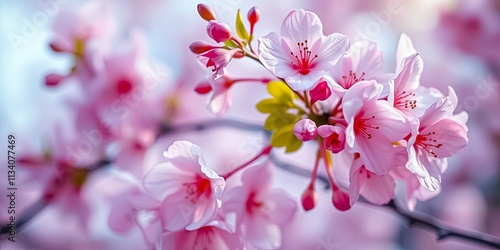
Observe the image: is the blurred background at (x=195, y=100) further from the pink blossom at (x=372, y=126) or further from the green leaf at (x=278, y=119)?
the pink blossom at (x=372, y=126)

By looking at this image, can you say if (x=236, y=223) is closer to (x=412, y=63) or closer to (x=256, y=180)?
(x=256, y=180)

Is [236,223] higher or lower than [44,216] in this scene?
higher

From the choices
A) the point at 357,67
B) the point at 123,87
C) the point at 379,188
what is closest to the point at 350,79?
the point at 357,67

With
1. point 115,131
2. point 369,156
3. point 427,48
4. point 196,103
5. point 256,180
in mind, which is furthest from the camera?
point 427,48

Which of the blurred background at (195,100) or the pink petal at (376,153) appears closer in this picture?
the pink petal at (376,153)

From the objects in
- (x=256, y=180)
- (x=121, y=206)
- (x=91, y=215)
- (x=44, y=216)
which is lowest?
(x=44, y=216)

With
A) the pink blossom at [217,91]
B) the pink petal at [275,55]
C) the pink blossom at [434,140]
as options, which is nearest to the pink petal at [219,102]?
the pink blossom at [217,91]

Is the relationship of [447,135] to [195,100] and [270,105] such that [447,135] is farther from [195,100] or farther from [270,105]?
[195,100]

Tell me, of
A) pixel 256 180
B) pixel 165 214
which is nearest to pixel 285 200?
pixel 256 180
